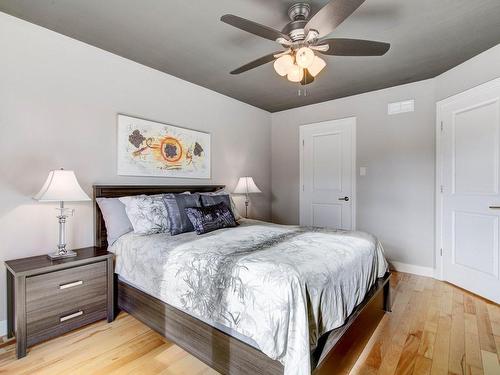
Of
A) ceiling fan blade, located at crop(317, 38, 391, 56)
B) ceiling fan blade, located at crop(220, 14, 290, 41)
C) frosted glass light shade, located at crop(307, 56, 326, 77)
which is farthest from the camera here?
frosted glass light shade, located at crop(307, 56, 326, 77)

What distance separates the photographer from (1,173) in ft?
6.76

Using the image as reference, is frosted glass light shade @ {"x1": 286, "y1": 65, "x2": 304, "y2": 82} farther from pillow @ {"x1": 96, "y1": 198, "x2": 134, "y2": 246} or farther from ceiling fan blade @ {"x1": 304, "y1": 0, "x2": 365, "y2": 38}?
pillow @ {"x1": 96, "y1": 198, "x2": 134, "y2": 246}

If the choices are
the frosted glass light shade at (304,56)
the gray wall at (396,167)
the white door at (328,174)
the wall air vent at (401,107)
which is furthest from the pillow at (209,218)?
the wall air vent at (401,107)

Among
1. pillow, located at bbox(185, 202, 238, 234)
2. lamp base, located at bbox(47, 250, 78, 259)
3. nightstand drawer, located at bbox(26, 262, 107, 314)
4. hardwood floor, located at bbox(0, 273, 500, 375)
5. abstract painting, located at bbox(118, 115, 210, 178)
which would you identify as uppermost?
abstract painting, located at bbox(118, 115, 210, 178)

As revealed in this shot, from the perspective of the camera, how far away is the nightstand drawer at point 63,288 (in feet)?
6.11

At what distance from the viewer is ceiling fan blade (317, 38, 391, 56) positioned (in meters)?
1.81

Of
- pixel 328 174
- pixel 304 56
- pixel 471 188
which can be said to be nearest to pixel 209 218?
pixel 304 56

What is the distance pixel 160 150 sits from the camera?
3.11 metres

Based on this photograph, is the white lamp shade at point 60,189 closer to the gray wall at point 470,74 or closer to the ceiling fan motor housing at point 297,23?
the ceiling fan motor housing at point 297,23

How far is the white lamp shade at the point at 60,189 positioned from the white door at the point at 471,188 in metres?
3.75

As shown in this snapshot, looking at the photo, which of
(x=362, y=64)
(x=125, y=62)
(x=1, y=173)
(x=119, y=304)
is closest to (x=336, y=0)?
(x=362, y=64)

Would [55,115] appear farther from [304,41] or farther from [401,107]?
[401,107]

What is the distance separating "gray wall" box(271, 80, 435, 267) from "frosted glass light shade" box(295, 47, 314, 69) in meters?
1.93

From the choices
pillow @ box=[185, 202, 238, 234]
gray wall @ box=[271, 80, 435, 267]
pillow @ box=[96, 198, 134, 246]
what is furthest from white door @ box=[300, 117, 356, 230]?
pillow @ box=[96, 198, 134, 246]
